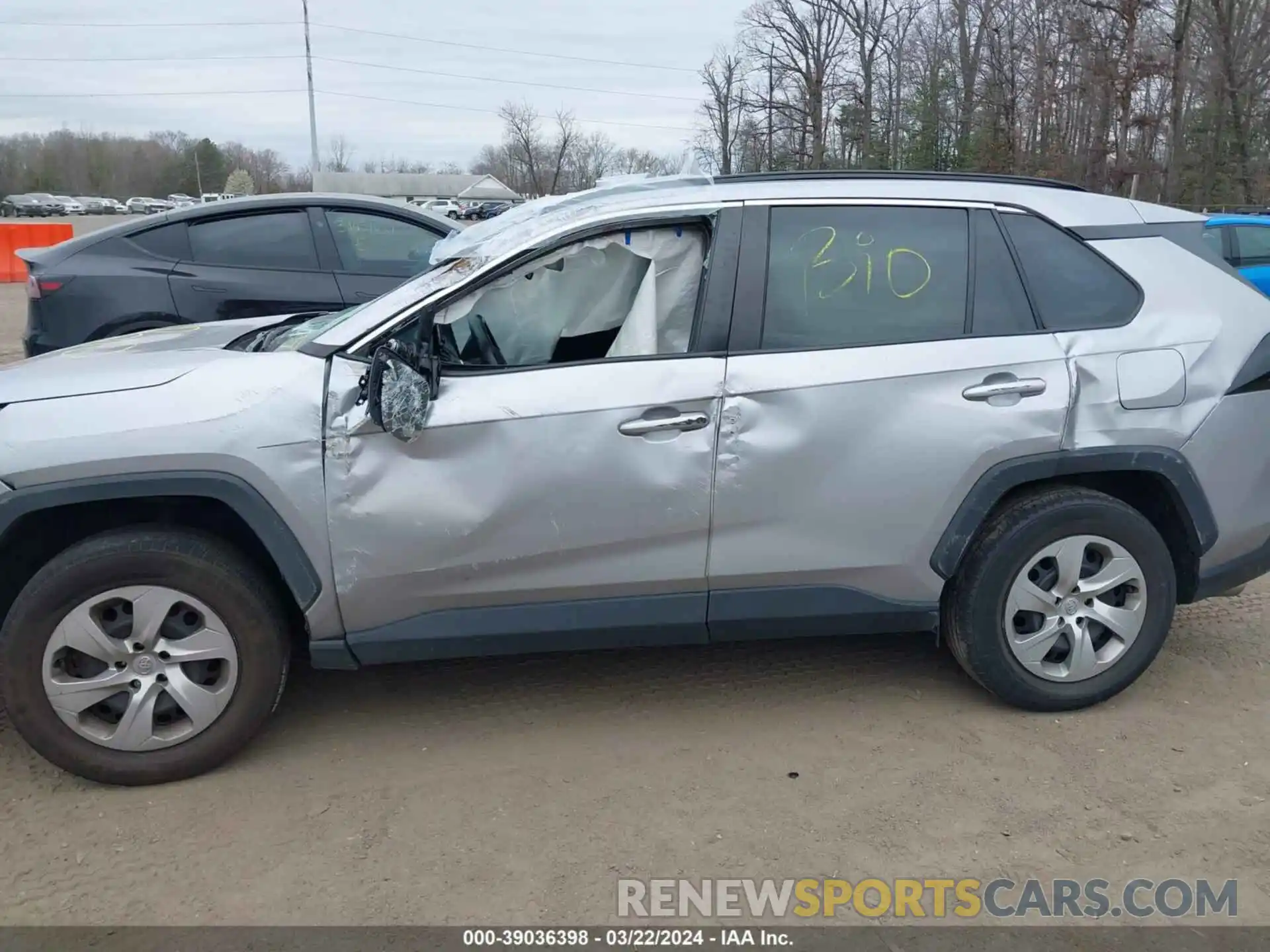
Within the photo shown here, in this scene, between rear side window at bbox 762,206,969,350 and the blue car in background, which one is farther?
the blue car in background

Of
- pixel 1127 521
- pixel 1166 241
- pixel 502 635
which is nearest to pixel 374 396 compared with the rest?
pixel 502 635

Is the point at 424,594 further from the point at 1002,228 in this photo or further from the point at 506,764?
the point at 1002,228

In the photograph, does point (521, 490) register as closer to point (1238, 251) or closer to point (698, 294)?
point (698, 294)

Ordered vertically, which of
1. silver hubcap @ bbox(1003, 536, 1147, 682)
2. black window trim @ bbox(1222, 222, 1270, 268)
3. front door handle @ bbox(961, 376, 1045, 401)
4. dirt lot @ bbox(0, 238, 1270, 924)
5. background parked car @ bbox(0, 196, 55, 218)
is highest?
background parked car @ bbox(0, 196, 55, 218)

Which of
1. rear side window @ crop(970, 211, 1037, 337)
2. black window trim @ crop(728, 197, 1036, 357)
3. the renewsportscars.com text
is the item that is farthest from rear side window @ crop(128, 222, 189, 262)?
the renewsportscars.com text

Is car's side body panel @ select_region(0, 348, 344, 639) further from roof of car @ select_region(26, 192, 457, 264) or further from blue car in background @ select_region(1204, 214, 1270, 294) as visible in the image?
blue car in background @ select_region(1204, 214, 1270, 294)

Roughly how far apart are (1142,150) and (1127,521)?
3444cm

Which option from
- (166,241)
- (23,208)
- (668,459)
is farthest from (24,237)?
(23,208)

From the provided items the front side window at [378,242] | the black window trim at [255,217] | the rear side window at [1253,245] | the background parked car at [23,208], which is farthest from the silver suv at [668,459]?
the background parked car at [23,208]

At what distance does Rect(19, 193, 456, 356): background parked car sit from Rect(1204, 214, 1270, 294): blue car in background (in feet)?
29.0

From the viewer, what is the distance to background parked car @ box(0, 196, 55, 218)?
2446 inches

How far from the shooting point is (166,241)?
685cm

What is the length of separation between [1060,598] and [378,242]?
5188 mm

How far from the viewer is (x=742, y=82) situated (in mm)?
54312
